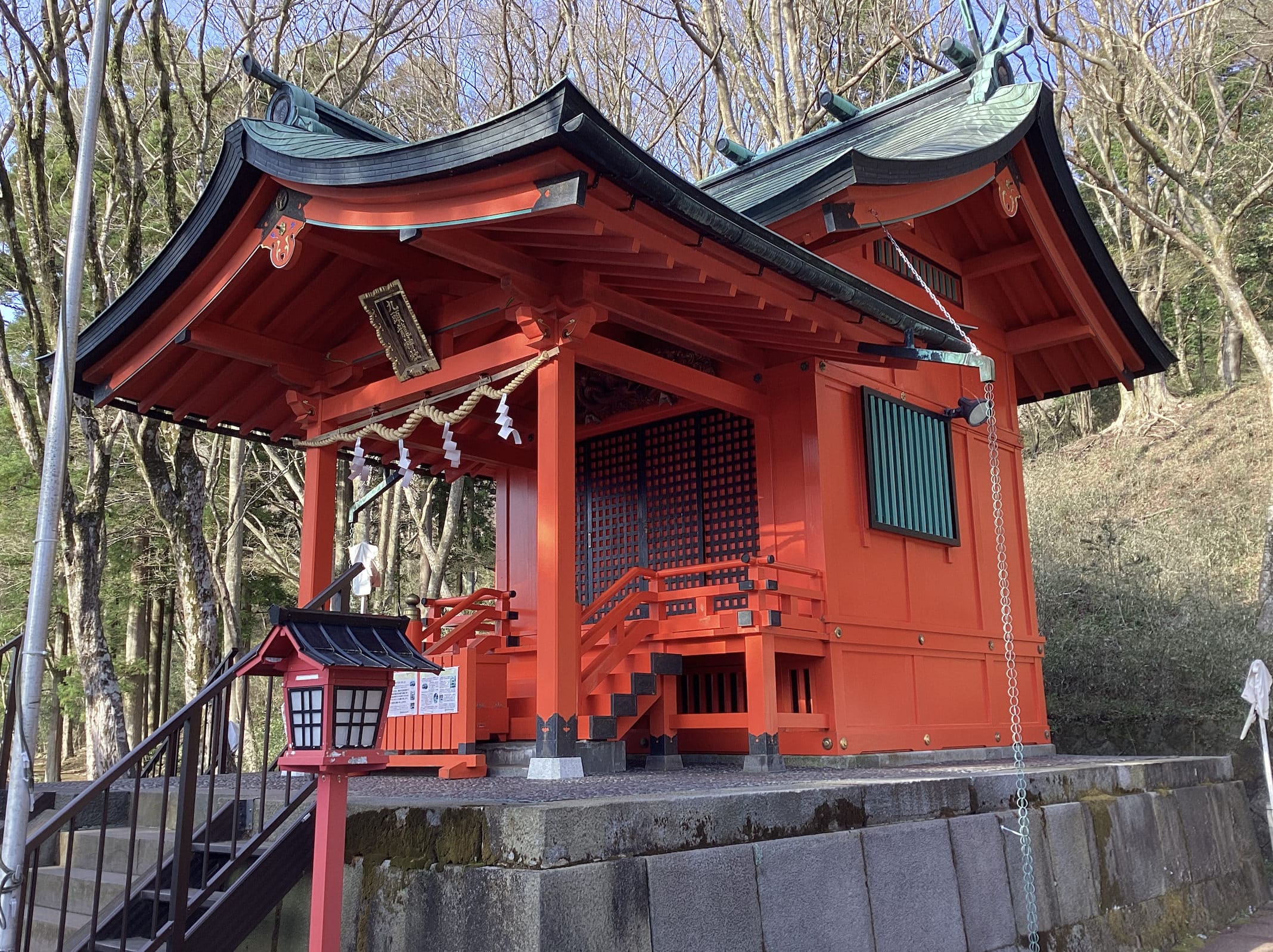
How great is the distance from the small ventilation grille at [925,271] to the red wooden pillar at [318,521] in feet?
17.1

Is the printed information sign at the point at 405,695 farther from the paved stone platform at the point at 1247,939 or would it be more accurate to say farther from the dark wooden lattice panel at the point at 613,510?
the paved stone platform at the point at 1247,939

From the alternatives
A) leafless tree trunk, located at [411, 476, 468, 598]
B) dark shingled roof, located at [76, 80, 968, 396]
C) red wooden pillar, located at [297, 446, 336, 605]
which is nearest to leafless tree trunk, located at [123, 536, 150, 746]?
leafless tree trunk, located at [411, 476, 468, 598]

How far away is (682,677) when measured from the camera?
867 centimetres

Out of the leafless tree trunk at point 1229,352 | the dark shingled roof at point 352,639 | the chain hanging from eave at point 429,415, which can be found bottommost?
the dark shingled roof at point 352,639

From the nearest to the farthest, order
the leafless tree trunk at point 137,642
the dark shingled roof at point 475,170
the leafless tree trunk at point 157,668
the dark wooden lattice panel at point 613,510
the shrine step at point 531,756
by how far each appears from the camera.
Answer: the dark shingled roof at point 475,170
the shrine step at point 531,756
the dark wooden lattice panel at point 613,510
the leafless tree trunk at point 137,642
the leafless tree trunk at point 157,668

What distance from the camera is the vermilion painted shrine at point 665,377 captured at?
19.6 feet

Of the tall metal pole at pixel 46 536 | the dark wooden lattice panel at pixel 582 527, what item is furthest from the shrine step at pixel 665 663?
the tall metal pole at pixel 46 536

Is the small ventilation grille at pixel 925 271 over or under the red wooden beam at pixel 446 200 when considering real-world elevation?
over

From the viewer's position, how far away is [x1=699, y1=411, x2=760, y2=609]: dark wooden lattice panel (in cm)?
830

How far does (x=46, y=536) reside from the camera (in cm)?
412

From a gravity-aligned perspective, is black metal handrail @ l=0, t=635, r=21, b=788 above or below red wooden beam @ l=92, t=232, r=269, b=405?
below

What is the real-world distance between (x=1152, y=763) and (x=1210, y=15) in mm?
17689

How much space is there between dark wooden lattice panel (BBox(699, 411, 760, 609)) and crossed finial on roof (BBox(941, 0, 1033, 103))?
14.6 ft

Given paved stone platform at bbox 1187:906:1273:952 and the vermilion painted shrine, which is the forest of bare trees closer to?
the vermilion painted shrine
